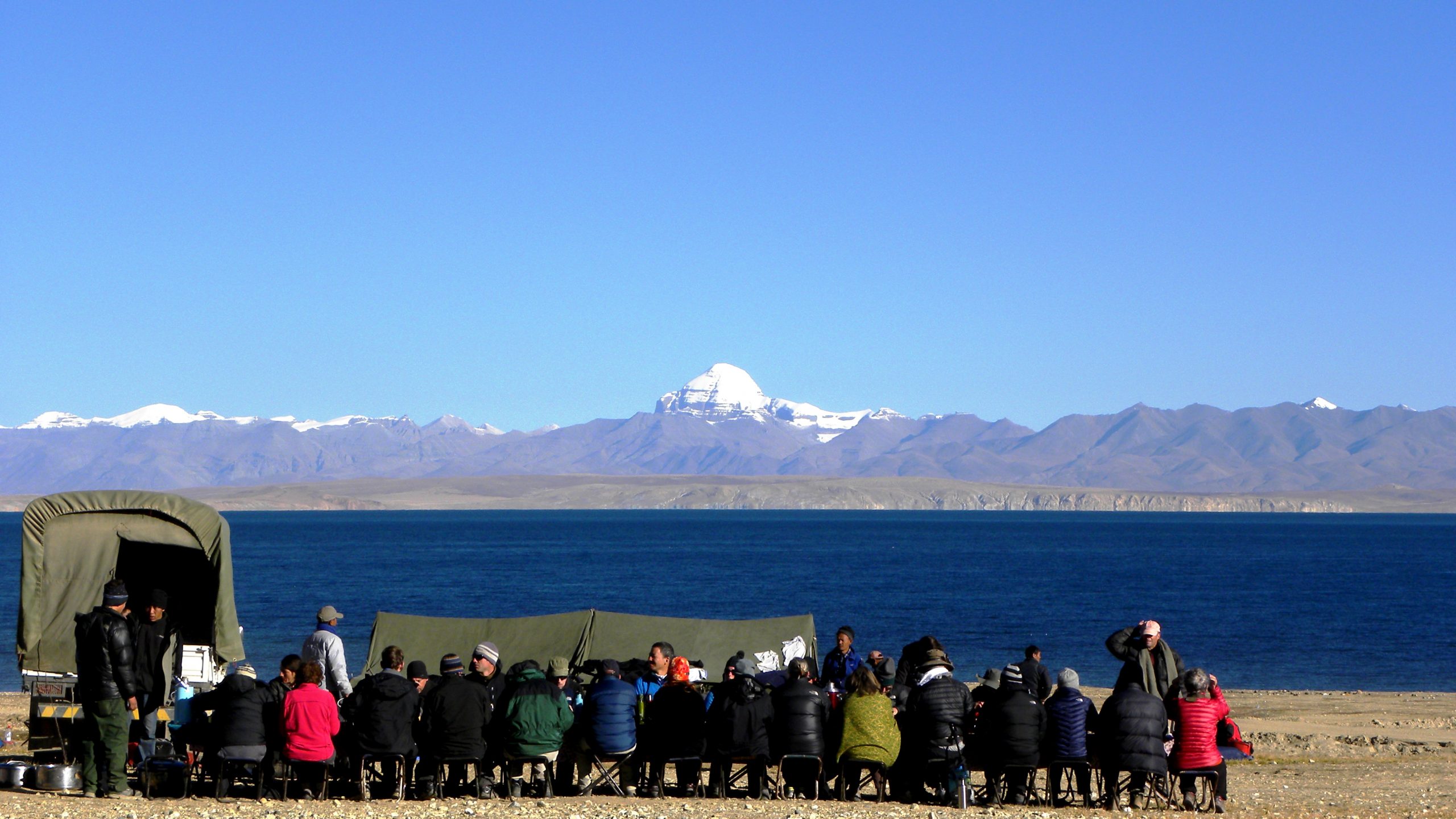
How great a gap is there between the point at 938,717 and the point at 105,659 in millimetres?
6833

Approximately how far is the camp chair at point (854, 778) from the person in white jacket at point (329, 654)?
4.49 meters

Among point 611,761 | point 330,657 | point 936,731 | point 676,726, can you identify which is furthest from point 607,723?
point 936,731

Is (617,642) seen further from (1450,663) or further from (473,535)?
(473,535)

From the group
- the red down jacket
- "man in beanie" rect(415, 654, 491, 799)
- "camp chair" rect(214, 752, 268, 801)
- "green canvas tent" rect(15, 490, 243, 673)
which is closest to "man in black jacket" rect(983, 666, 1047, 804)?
the red down jacket

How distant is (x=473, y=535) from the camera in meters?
157

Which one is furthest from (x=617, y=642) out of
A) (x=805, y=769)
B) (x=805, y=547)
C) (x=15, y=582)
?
(x=805, y=547)

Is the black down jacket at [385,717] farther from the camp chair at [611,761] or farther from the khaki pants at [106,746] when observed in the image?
the khaki pants at [106,746]

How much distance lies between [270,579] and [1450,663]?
58.0 meters

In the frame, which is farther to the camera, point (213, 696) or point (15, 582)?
point (15, 582)

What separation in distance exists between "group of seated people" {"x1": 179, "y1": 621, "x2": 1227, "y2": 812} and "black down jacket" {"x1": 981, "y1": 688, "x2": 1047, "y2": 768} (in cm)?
1

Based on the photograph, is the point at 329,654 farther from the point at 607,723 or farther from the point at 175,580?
the point at 175,580

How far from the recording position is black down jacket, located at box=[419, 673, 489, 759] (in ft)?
40.0

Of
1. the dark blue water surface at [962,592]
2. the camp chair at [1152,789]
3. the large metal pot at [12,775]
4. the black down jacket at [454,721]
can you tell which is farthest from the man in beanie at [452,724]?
the dark blue water surface at [962,592]

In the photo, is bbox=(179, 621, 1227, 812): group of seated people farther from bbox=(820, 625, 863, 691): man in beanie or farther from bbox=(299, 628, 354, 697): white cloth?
bbox=(820, 625, 863, 691): man in beanie
